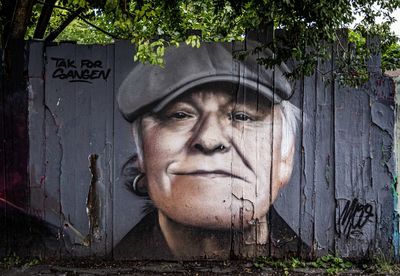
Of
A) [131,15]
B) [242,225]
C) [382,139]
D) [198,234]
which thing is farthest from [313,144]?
[131,15]

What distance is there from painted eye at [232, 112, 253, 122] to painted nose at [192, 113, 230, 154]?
167mm

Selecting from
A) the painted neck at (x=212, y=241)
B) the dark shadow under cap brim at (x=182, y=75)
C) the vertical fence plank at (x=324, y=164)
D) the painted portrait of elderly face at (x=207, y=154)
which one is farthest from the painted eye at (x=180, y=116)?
the vertical fence plank at (x=324, y=164)

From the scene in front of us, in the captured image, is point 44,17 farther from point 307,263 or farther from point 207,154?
point 307,263

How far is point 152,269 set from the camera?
16.5 ft

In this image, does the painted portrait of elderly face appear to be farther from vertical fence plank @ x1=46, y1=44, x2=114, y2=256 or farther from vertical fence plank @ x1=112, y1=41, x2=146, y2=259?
vertical fence plank @ x1=46, y1=44, x2=114, y2=256

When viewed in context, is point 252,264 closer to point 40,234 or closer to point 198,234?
point 198,234

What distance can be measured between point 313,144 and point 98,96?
2217mm

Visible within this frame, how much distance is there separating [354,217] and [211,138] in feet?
5.48

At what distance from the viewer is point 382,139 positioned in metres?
5.18

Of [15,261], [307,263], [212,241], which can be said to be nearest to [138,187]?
[212,241]

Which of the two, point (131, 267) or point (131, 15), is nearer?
point (131, 15)

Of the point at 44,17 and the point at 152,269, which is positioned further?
the point at 44,17

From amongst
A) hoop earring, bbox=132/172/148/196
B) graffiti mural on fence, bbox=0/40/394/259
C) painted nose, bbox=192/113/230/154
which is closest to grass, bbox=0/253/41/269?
graffiti mural on fence, bbox=0/40/394/259

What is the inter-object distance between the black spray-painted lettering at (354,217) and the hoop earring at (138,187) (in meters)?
2.02
